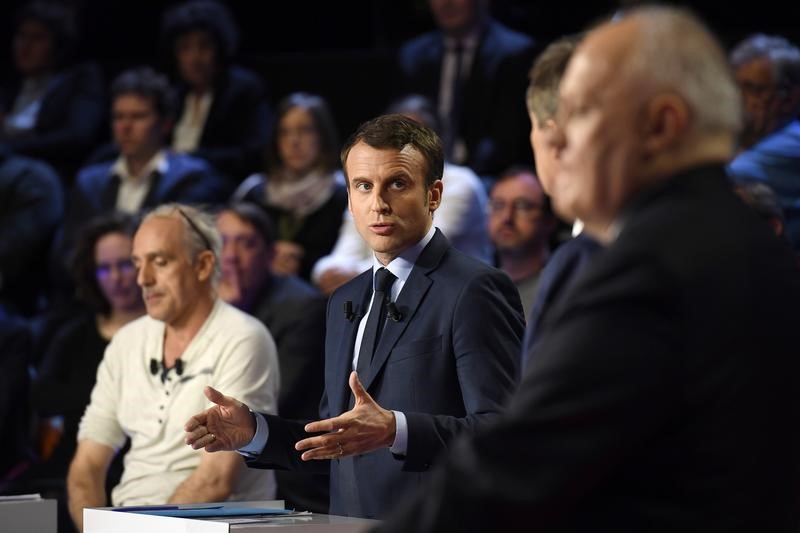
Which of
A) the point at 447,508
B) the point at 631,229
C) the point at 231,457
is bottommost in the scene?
the point at 231,457

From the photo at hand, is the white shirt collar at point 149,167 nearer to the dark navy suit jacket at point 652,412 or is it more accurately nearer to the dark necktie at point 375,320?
the dark necktie at point 375,320

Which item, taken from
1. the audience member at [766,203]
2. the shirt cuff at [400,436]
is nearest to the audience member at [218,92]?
the audience member at [766,203]

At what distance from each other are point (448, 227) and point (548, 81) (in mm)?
2693

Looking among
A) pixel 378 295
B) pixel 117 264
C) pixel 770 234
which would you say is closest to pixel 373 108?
pixel 117 264

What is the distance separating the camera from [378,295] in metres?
2.71

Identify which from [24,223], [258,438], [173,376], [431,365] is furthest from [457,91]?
[258,438]

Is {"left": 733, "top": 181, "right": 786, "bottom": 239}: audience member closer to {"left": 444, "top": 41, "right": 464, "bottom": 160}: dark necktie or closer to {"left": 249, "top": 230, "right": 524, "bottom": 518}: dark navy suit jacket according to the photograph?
{"left": 249, "top": 230, "right": 524, "bottom": 518}: dark navy suit jacket

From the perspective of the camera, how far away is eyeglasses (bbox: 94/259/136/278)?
504 centimetres

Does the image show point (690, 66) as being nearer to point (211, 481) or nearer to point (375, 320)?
point (375, 320)

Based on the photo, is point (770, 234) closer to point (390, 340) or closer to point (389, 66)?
point (390, 340)

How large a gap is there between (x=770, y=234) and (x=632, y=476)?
33cm

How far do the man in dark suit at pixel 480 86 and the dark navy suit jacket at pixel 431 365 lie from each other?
309 cm

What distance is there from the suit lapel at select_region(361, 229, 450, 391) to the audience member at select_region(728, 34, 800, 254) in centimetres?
203

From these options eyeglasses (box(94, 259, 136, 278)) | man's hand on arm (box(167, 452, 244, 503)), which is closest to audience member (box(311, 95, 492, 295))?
eyeglasses (box(94, 259, 136, 278))
